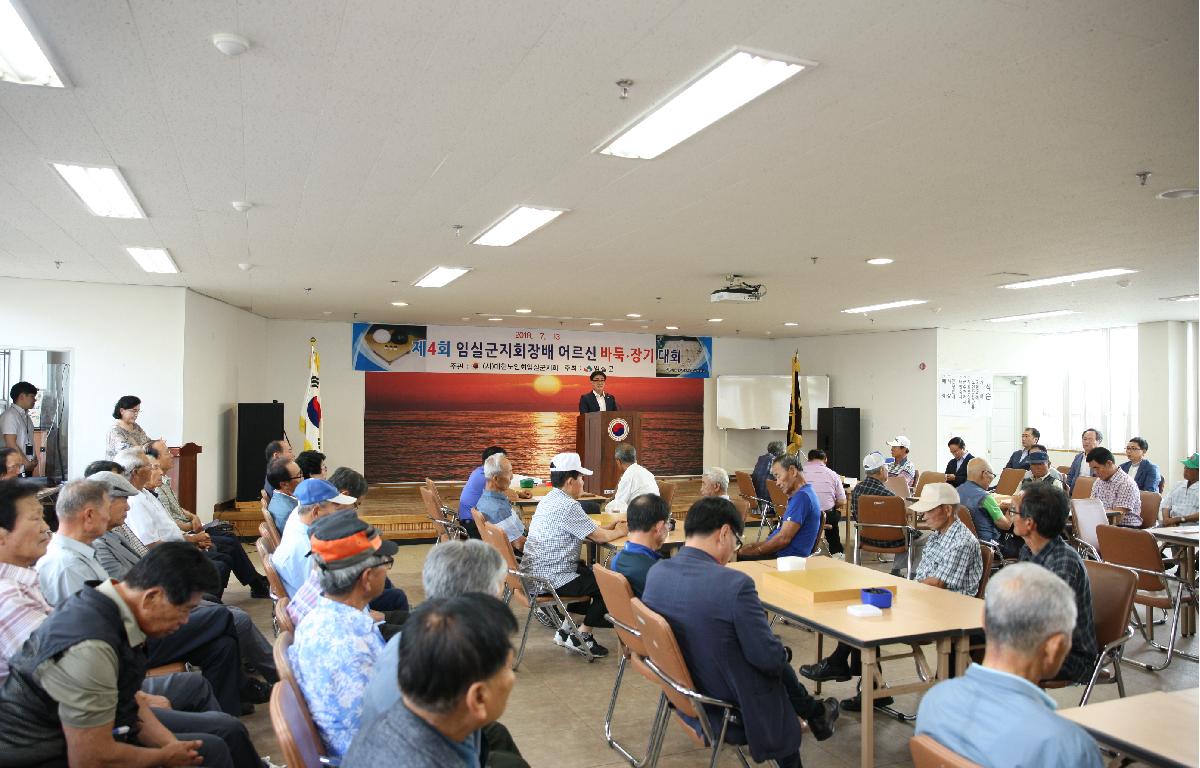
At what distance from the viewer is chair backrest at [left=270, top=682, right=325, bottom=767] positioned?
7.00ft

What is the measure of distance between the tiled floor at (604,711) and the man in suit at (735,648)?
0.88 m

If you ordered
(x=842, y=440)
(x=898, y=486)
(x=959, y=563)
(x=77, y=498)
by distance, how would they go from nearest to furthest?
(x=77, y=498) < (x=959, y=563) < (x=898, y=486) < (x=842, y=440)

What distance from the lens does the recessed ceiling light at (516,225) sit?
19.2 ft

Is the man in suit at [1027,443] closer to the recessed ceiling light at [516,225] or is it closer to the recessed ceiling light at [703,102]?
the recessed ceiling light at [516,225]

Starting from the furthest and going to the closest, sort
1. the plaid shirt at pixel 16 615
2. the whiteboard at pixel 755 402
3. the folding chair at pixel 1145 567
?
the whiteboard at pixel 755 402, the folding chair at pixel 1145 567, the plaid shirt at pixel 16 615

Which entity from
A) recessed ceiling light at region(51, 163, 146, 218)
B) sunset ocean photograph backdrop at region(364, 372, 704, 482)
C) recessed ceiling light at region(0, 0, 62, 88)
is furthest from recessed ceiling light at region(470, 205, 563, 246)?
sunset ocean photograph backdrop at region(364, 372, 704, 482)

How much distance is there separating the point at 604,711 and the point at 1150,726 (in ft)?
9.37

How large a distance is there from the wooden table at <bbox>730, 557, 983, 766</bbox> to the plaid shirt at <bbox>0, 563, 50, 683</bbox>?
2.88m

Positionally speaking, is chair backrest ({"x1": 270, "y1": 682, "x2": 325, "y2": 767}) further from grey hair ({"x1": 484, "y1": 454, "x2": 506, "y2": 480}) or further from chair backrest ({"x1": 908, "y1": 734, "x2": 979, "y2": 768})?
grey hair ({"x1": 484, "y1": 454, "x2": 506, "y2": 480})

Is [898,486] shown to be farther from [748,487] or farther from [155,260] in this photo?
[155,260]

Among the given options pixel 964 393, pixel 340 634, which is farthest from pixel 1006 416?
pixel 340 634

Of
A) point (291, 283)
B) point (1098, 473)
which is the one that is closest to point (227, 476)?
point (291, 283)

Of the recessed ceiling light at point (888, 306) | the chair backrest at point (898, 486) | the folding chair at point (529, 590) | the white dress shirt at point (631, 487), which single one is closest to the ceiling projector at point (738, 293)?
the white dress shirt at point (631, 487)

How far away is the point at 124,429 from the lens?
28.0 ft
